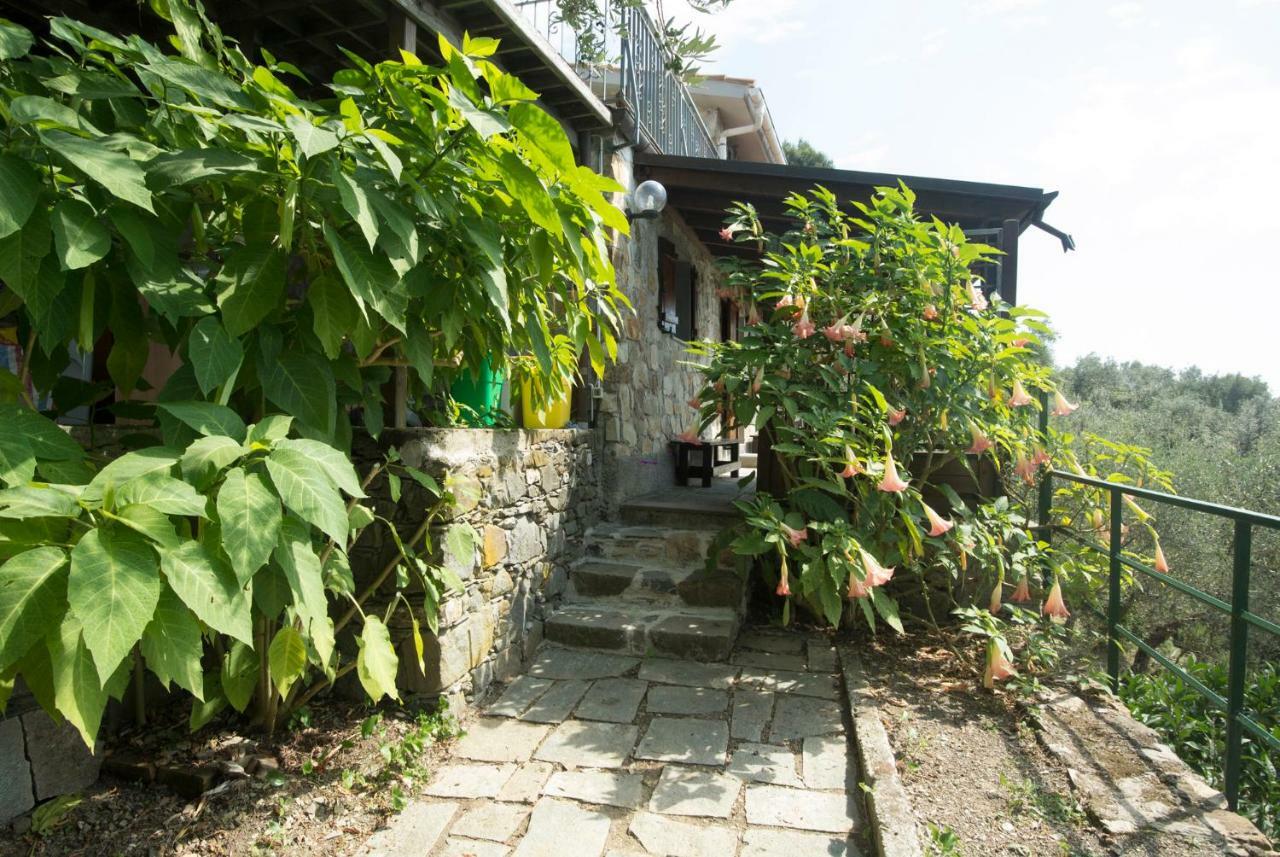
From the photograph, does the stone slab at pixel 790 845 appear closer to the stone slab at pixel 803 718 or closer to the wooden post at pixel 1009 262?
the stone slab at pixel 803 718

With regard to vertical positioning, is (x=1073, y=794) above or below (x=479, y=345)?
below

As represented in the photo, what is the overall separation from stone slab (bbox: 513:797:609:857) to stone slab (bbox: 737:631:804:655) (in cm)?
177

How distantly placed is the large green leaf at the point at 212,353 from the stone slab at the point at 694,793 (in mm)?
1894

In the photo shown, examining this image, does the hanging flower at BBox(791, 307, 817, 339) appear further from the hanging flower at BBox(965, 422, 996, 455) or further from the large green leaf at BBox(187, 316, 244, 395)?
the large green leaf at BBox(187, 316, 244, 395)

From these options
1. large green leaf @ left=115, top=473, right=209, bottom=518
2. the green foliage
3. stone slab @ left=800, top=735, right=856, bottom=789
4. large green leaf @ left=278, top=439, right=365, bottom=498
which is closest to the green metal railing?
the green foliage

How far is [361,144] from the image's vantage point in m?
1.86

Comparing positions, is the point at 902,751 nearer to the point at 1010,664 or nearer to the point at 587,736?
the point at 1010,664

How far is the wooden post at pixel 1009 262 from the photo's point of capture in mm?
5168

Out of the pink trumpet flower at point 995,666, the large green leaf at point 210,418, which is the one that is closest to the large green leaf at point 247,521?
the large green leaf at point 210,418

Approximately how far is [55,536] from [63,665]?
0.86 ft

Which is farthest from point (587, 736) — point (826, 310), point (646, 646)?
point (826, 310)

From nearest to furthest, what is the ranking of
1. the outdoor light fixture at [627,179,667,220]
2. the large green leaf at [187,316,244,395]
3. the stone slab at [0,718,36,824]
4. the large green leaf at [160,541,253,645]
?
the large green leaf at [160,541,253,645] → the large green leaf at [187,316,244,395] → the stone slab at [0,718,36,824] → the outdoor light fixture at [627,179,667,220]

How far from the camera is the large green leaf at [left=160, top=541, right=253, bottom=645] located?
1.24m

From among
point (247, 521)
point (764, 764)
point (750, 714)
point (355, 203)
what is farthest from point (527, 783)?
point (355, 203)
